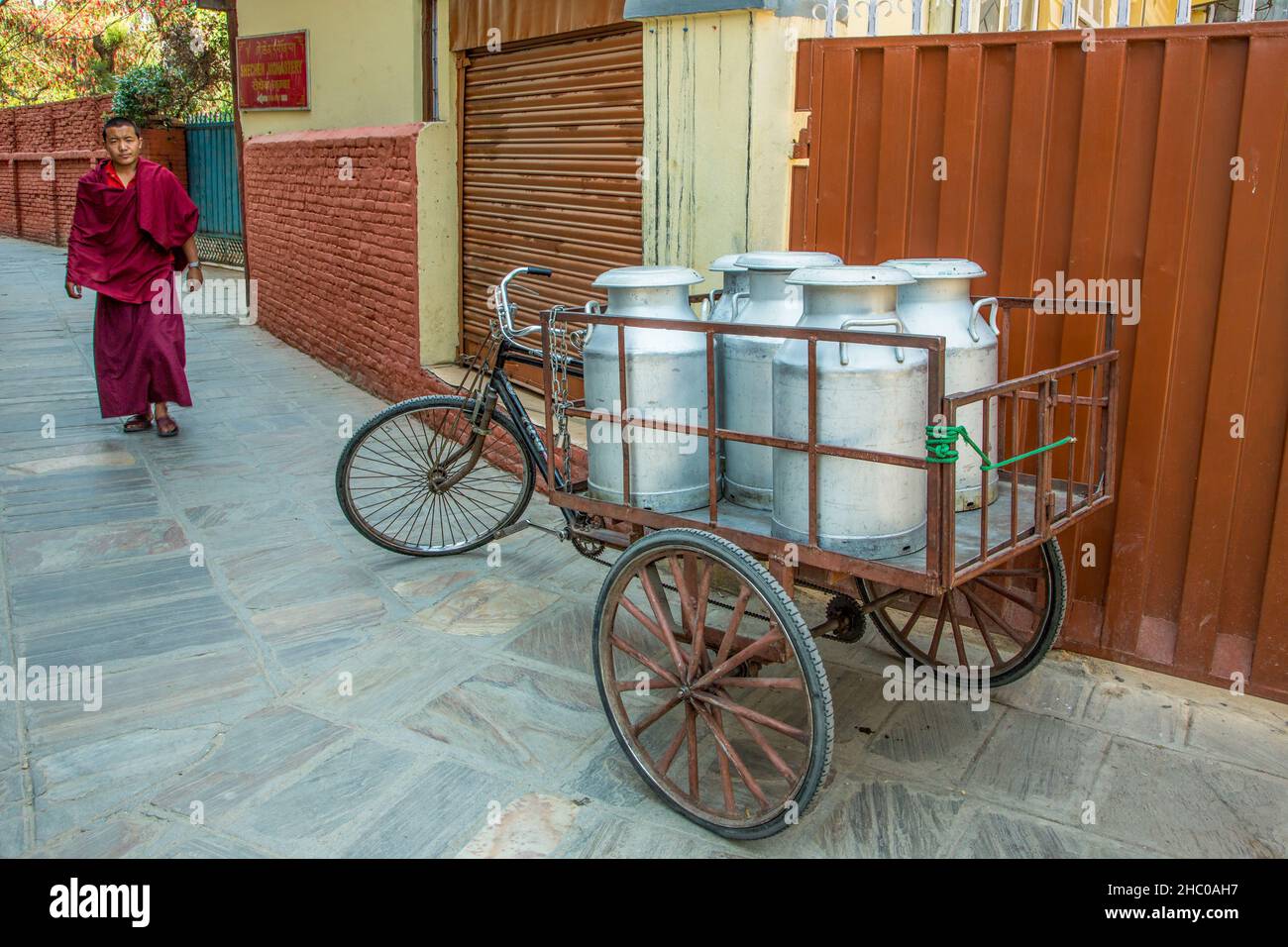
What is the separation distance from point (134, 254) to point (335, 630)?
352 cm

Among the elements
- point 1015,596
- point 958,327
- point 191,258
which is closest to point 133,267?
point 191,258

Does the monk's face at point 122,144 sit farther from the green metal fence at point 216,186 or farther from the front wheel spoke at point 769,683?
the green metal fence at point 216,186

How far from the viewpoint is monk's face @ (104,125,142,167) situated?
6.51 metres

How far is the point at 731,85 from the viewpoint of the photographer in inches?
185

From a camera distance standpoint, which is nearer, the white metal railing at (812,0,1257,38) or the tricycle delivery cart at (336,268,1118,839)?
the tricycle delivery cart at (336,268,1118,839)

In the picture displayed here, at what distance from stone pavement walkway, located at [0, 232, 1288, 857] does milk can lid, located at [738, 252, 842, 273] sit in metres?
1.45

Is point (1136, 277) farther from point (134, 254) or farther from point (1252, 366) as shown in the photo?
point (134, 254)

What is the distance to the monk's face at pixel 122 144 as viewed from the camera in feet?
21.4

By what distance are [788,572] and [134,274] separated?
17.4 feet

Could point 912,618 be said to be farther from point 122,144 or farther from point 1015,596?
point 122,144

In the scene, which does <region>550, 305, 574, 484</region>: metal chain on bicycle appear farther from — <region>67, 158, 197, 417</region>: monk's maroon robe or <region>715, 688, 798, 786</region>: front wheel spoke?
<region>67, 158, 197, 417</region>: monk's maroon robe

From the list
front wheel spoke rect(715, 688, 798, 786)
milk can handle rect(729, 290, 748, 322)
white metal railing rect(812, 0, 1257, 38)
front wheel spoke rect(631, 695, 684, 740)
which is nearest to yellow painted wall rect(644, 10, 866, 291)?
white metal railing rect(812, 0, 1257, 38)

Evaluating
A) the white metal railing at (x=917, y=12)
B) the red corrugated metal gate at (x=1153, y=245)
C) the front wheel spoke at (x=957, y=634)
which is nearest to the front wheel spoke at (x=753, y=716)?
the front wheel spoke at (x=957, y=634)

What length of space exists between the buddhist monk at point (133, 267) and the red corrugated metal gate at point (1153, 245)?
4.35m
